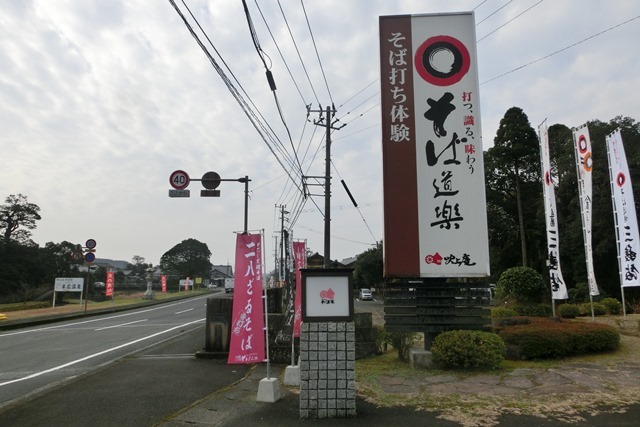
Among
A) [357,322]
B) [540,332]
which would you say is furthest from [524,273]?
[357,322]

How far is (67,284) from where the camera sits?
27.7 meters

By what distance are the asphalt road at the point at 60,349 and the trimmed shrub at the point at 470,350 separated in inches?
282

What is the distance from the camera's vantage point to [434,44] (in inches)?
363

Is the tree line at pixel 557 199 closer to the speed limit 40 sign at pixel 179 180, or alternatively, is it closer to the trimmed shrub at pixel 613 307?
the trimmed shrub at pixel 613 307

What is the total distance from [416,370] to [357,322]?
207cm

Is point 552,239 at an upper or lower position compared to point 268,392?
upper

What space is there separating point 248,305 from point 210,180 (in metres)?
9.98

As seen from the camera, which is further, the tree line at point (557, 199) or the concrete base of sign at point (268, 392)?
the tree line at point (557, 199)

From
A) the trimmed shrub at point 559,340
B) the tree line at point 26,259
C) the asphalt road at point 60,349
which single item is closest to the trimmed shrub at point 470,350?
the trimmed shrub at point 559,340

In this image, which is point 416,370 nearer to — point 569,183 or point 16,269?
point 569,183

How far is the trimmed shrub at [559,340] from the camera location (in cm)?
856

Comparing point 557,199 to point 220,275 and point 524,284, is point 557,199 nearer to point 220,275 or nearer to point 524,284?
point 524,284

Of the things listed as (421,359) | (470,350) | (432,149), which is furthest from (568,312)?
(432,149)

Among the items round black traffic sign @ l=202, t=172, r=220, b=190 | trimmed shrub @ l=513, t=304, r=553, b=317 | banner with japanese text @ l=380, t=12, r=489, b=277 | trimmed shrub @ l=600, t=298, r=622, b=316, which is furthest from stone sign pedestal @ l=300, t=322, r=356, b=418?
trimmed shrub @ l=600, t=298, r=622, b=316
